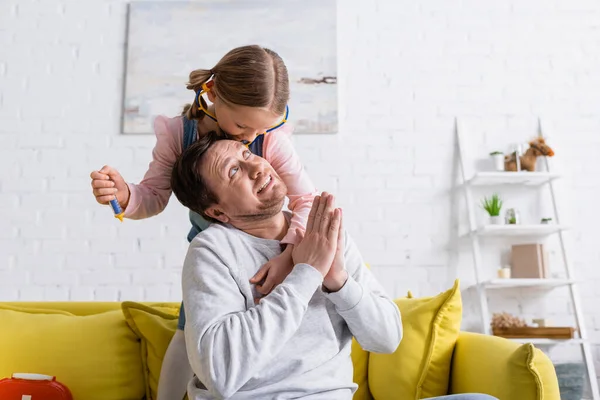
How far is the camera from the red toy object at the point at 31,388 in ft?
5.96

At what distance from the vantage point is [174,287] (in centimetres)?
333

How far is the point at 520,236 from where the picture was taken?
11.4 ft

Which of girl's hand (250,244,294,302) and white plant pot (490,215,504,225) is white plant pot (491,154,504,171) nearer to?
white plant pot (490,215,504,225)

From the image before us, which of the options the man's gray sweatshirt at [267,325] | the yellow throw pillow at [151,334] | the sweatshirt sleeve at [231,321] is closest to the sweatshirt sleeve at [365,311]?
the man's gray sweatshirt at [267,325]

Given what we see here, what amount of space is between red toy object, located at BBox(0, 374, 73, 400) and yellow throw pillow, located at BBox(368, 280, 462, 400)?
997 mm

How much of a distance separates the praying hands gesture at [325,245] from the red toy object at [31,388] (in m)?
0.96

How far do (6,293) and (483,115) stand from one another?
287 centimetres

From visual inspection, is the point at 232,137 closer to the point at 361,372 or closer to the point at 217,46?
the point at 361,372

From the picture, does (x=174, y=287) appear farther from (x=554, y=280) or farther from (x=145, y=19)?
(x=554, y=280)

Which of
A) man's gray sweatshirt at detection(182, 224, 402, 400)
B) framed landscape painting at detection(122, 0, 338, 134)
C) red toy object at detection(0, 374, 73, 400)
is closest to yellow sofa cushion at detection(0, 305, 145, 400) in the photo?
red toy object at detection(0, 374, 73, 400)

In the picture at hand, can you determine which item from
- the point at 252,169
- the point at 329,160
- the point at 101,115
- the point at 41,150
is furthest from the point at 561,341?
the point at 41,150

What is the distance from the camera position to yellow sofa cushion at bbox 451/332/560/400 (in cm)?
150

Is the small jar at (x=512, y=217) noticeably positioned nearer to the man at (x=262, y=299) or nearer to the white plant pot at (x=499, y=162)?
the white plant pot at (x=499, y=162)

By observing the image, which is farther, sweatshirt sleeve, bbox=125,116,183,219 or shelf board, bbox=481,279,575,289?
shelf board, bbox=481,279,575,289
